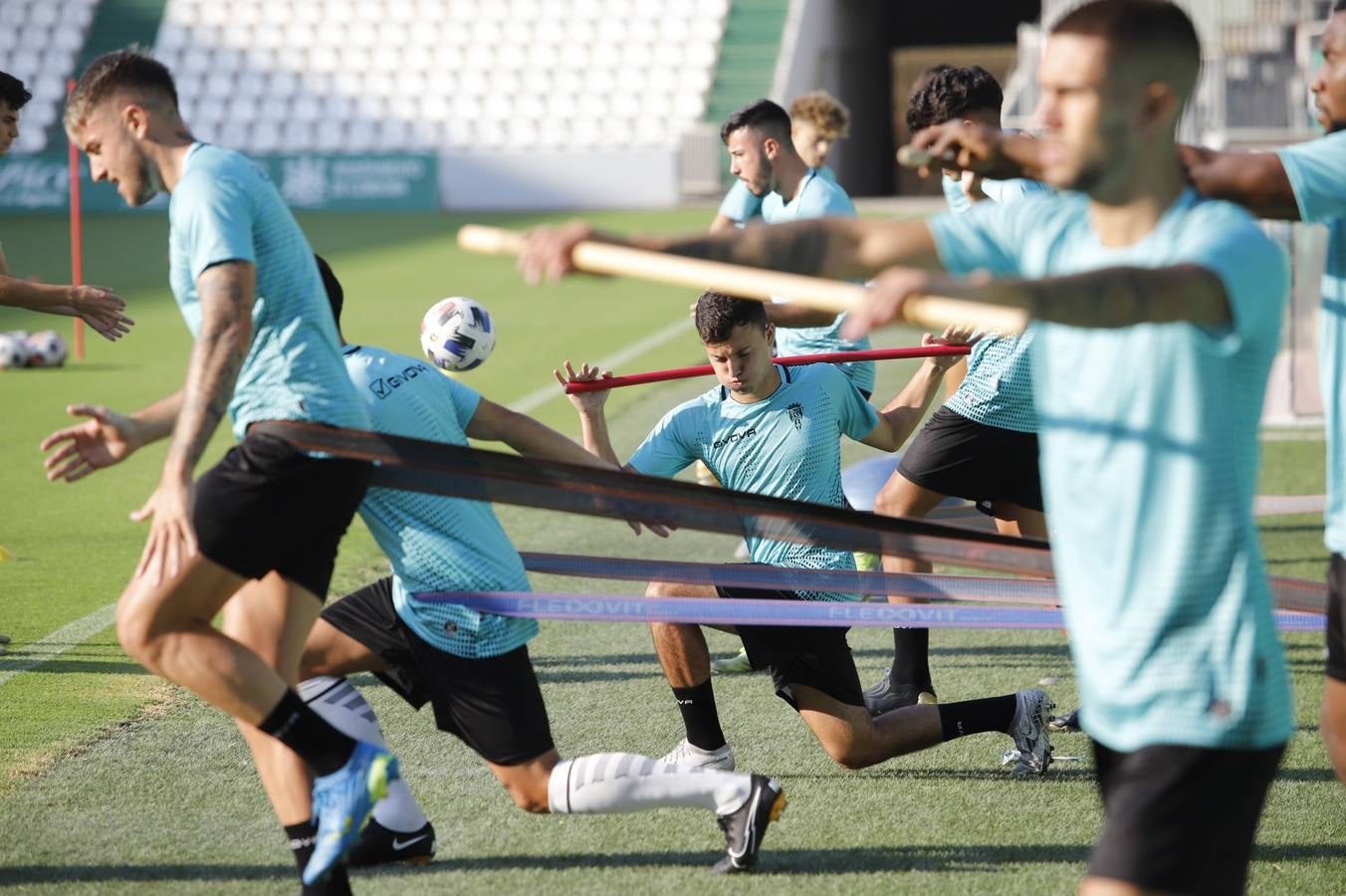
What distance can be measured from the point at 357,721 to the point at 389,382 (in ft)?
3.04

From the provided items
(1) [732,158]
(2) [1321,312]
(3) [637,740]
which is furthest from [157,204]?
(2) [1321,312]

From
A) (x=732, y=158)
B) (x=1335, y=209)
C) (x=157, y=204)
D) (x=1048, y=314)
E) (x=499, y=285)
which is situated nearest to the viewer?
(x=1048, y=314)

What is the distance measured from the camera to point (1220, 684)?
2.51 meters

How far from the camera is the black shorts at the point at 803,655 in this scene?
4652 millimetres

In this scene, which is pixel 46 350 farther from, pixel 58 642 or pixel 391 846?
pixel 391 846

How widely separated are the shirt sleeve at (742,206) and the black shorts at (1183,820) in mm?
6532

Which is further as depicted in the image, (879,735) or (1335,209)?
(879,735)

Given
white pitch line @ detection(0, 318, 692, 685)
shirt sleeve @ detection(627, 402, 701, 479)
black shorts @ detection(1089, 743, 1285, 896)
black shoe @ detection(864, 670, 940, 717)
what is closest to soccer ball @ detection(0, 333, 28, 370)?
white pitch line @ detection(0, 318, 692, 685)

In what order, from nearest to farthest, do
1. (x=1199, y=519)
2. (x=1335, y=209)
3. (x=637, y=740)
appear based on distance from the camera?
(x=1199, y=519)
(x=1335, y=209)
(x=637, y=740)

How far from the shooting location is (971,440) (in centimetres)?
591

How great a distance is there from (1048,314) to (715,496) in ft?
6.18

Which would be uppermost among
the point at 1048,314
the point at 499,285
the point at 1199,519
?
the point at 1048,314

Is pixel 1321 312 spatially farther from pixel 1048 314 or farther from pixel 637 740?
pixel 637 740

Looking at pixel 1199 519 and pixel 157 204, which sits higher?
pixel 1199 519
